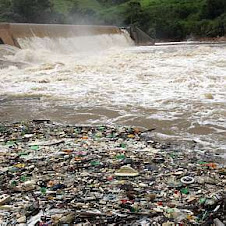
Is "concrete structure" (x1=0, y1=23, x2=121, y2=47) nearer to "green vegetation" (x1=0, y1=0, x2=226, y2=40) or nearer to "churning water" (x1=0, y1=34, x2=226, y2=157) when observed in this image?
"churning water" (x1=0, y1=34, x2=226, y2=157)

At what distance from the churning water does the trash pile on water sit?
1.16 metres

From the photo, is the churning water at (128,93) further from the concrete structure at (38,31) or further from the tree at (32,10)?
the tree at (32,10)

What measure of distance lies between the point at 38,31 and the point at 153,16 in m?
27.7

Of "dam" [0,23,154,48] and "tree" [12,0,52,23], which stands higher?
"tree" [12,0,52,23]

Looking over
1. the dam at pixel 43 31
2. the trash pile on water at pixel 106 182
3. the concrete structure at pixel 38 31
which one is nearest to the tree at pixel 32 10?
the dam at pixel 43 31

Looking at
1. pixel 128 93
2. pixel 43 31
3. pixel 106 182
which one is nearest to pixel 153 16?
pixel 43 31

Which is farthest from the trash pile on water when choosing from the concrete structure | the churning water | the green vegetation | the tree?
the green vegetation

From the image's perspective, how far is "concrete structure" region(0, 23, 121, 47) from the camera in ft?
62.5

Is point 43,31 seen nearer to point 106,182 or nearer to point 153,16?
point 106,182

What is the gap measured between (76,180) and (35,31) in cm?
1871

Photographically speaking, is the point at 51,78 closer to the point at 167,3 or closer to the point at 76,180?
the point at 76,180

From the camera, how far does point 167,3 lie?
53.2m

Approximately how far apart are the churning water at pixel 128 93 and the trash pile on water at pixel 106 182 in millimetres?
1159

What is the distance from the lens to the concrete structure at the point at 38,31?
19.0 meters
